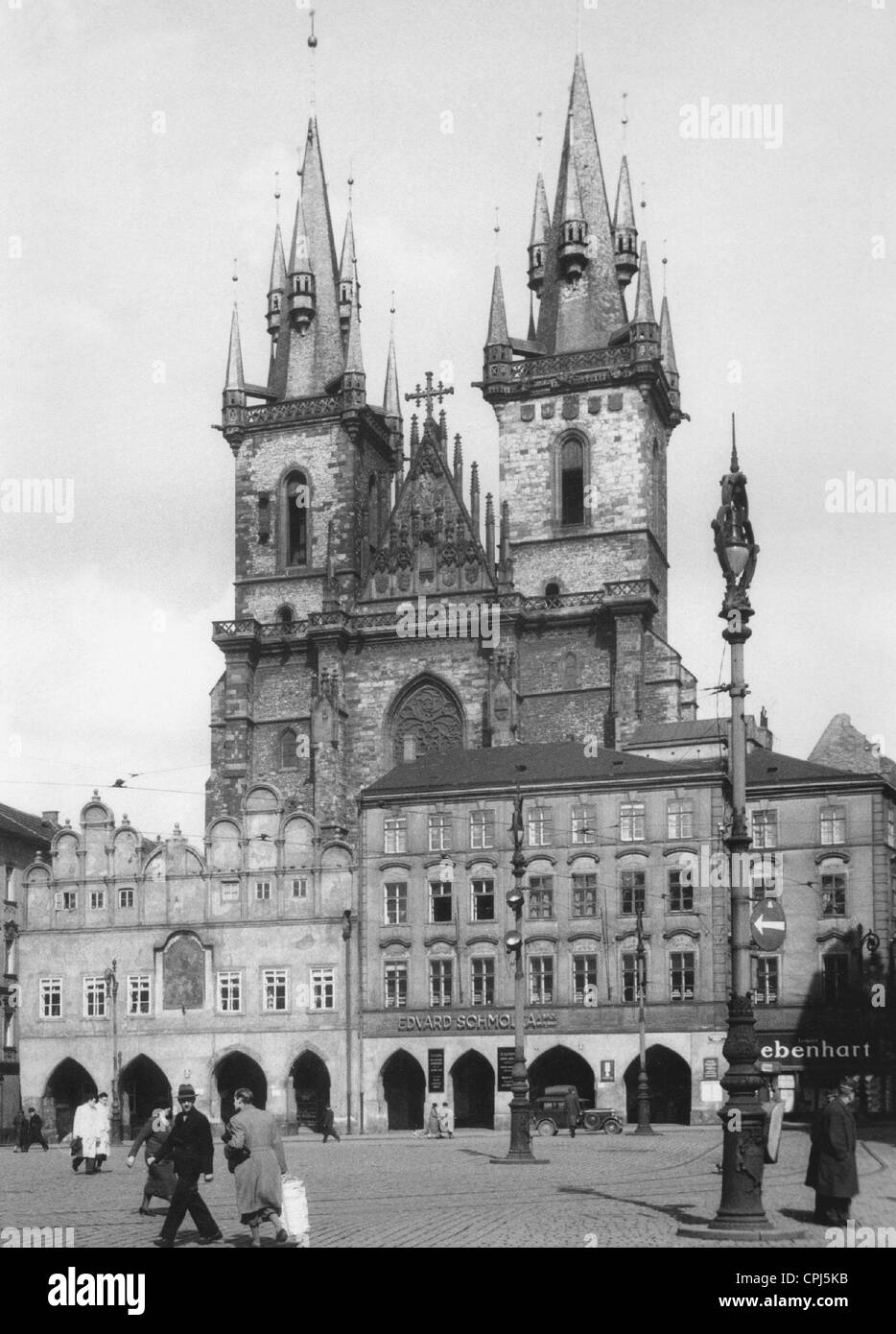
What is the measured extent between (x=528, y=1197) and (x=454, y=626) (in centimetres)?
5709

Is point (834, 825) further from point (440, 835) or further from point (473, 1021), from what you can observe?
point (473, 1021)

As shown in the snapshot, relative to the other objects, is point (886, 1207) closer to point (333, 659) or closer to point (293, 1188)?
point (293, 1188)

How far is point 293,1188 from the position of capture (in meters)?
19.8

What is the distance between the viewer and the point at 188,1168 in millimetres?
20500

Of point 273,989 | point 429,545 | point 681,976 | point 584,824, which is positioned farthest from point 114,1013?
point 429,545

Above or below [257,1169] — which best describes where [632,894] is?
above

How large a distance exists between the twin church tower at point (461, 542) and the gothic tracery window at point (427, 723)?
7 cm

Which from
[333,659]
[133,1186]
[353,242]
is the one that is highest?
[353,242]

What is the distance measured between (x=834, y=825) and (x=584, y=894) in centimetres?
814

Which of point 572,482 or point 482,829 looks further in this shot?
point 572,482

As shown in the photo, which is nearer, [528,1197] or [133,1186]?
[528,1197]

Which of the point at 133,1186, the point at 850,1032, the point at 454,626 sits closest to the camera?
the point at 133,1186
